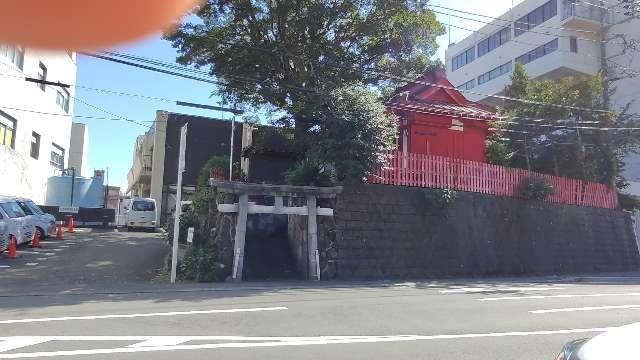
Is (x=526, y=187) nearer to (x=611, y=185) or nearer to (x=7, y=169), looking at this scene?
(x=611, y=185)

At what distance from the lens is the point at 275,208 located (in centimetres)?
1532

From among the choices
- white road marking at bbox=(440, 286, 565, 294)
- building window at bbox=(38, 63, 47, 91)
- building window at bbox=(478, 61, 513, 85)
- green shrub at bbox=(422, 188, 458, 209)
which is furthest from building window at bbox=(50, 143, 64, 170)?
building window at bbox=(478, 61, 513, 85)

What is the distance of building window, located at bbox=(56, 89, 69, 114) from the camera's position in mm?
33766

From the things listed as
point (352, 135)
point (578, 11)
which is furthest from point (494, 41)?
point (352, 135)

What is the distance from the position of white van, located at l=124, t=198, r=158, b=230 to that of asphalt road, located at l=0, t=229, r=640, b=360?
58.6 ft

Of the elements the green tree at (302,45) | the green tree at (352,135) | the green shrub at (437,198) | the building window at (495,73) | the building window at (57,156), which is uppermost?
the building window at (495,73)

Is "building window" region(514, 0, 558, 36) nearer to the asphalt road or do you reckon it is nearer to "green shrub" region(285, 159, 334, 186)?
"green shrub" region(285, 159, 334, 186)

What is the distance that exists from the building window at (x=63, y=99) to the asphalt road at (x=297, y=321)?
24.2 metres

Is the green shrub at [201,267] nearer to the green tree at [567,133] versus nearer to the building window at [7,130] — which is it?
the green tree at [567,133]

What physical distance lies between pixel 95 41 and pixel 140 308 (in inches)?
182

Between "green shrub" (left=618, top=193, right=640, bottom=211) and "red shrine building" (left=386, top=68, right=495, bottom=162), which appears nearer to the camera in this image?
"red shrine building" (left=386, top=68, right=495, bottom=162)

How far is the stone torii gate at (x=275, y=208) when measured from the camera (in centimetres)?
1479

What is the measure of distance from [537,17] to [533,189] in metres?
27.5

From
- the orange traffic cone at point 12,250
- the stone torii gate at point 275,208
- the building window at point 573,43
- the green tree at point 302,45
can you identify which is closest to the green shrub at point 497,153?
the green tree at point 302,45
